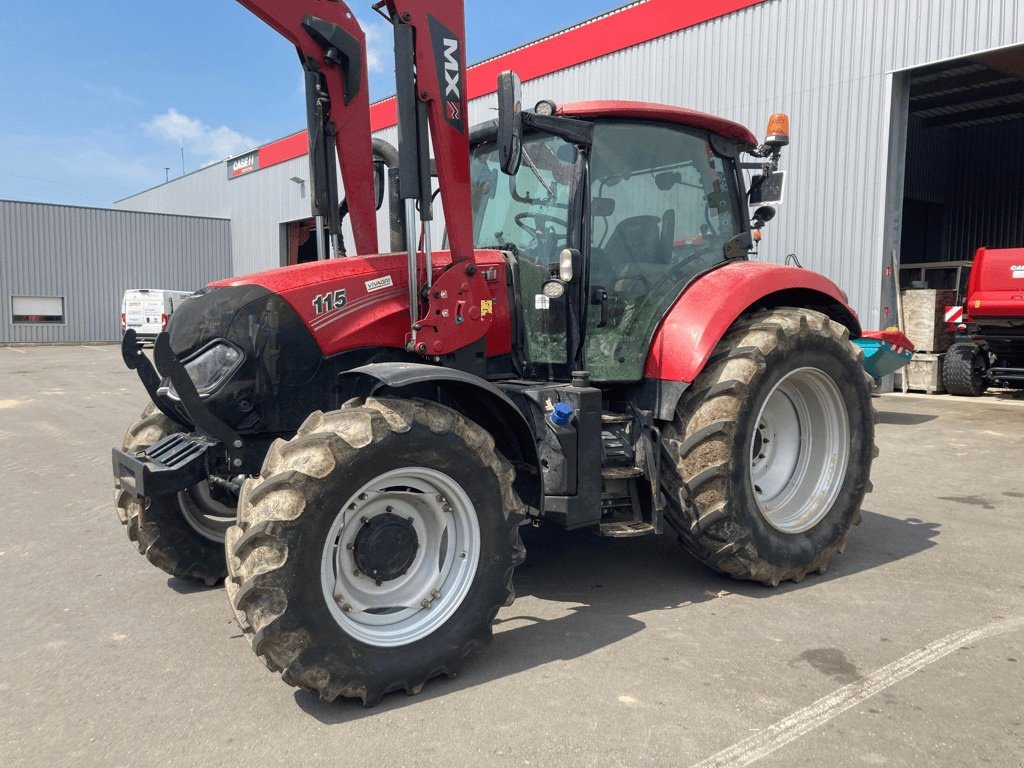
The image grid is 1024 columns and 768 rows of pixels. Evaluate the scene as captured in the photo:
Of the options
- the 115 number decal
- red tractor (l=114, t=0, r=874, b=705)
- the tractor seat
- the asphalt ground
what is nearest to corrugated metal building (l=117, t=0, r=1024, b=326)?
the asphalt ground

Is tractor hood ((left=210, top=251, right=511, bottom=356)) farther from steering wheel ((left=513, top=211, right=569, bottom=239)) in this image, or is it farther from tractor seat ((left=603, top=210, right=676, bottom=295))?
tractor seat ((left=603, top=210, right=676, bottom=295))

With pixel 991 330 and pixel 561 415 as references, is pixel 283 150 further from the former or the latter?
pixel 561 415

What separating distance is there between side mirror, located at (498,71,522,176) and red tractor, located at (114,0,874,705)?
0.01m

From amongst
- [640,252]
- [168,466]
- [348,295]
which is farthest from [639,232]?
[168,466]

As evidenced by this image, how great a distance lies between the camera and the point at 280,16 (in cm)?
383

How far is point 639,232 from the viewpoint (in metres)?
4.36

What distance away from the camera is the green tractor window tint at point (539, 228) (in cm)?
414

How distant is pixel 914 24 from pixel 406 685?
41.3ft

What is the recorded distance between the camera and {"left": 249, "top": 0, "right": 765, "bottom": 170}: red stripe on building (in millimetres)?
14539

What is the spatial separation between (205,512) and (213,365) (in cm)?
114

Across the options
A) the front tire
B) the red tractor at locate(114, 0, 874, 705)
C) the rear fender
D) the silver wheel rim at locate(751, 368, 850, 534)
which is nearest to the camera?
the front tire

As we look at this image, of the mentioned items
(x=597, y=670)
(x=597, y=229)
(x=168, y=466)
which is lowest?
(x=597, y=670)

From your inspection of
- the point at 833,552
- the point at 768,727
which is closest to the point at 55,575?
the point at 768,727

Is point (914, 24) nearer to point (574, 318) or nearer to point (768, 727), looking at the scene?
point (574, 318)
